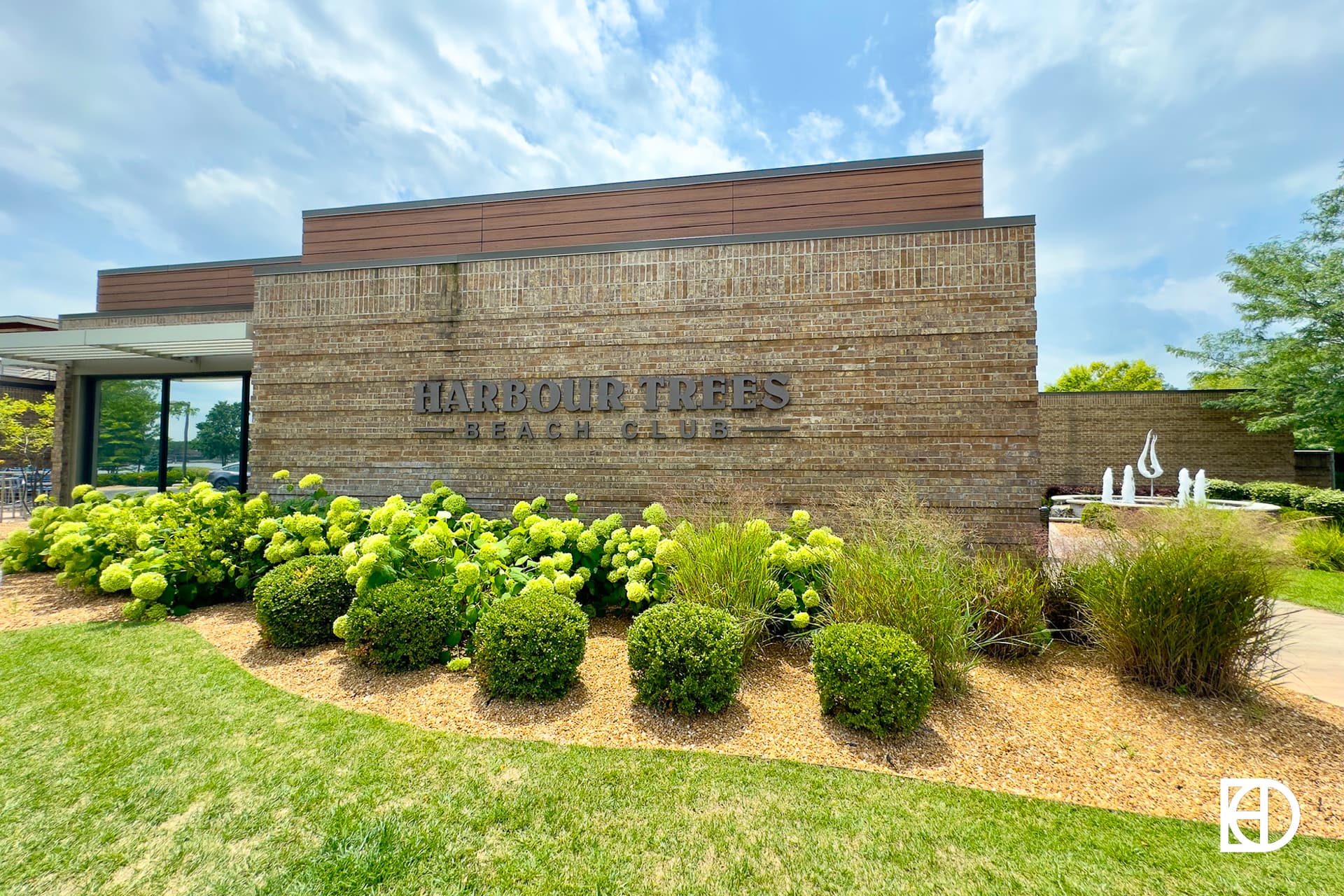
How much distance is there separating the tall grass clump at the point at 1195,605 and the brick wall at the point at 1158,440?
A: 54.2 ft

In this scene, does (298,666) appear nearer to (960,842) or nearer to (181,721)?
(181,721)

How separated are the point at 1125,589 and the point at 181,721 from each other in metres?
6.28

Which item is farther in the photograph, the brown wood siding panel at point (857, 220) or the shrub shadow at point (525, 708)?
the brown wood siding panel at point (857, 220)

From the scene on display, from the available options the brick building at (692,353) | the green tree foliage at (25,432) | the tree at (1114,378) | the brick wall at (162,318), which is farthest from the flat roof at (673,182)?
the tree at (1114,378)

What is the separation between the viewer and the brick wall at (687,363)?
6094mm

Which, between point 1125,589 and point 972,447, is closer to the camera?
point 1125,589

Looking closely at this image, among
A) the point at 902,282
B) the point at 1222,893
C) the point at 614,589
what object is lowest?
the point at 1222,893

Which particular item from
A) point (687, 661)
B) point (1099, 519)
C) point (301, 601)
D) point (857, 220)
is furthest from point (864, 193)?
point (301, 601)

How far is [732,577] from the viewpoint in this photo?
436 centimetres

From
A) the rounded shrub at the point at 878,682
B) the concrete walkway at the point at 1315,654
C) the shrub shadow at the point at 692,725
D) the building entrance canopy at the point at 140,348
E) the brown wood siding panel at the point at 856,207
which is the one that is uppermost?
the brown wood siding panel at the point at 856,207

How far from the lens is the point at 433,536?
4.60 metres

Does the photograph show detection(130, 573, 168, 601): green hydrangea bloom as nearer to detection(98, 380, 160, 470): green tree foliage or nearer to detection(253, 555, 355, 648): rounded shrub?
detection(253, 555, 355, 648): rounded shrub

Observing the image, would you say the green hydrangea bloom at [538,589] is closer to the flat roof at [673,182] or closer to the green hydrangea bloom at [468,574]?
the green hydrangea bloom at [468,574]

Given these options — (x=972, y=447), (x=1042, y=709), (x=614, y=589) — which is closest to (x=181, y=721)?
(x=614, y=589)
